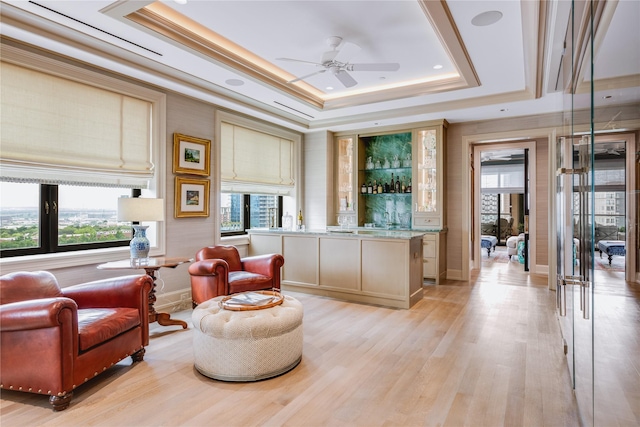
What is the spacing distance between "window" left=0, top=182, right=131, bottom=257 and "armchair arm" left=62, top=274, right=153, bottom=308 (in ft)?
3.22

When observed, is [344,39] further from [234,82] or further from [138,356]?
[138,356]

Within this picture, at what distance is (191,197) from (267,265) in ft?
4.42

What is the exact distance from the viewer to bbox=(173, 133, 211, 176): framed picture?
4504 mm

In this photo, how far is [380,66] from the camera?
11.6 ft

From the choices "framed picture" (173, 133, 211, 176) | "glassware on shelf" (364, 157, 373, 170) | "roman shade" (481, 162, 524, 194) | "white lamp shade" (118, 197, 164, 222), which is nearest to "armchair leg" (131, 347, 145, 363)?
"white lamp shade" (118, 197, 164, 222)

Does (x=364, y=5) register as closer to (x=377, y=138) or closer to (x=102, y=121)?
(x=102, y=121)

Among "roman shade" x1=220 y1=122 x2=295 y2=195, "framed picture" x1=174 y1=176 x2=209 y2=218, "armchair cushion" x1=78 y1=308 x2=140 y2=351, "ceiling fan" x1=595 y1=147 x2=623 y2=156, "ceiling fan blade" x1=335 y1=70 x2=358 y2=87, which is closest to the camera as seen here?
"ceiling fan" x1=595 y1=147 x2=623 y2=156

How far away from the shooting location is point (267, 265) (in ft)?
14.5

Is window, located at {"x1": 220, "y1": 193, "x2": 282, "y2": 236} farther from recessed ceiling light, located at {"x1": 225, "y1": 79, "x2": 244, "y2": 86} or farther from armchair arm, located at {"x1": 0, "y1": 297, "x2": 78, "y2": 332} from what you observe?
armchair arm, located at {"x1": 0, "y1": 297, "x2": 78, "y2": 332}

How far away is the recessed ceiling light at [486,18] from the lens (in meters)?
2.92

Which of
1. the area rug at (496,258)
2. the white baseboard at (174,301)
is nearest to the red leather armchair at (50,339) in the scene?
the white baseboard at (174,301)

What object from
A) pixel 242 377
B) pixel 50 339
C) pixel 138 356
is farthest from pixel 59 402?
pixel 242 377

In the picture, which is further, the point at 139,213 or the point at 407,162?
the point at 407,162

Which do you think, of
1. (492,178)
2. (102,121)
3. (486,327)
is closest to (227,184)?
(102,121)
